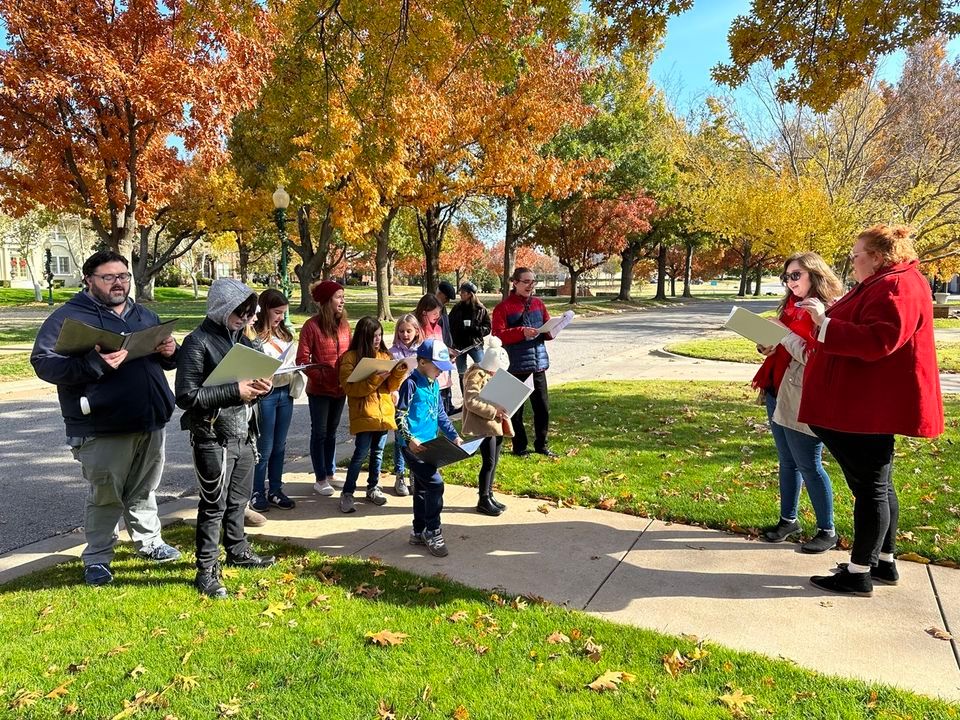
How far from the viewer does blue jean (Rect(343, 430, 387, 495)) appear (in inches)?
213

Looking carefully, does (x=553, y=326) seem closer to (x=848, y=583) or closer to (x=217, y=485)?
(x=848, y=583)

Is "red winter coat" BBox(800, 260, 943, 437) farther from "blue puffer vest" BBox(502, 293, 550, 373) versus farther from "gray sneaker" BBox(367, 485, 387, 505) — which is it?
"gray sneaker" BBox(367, 485, 387, 505)

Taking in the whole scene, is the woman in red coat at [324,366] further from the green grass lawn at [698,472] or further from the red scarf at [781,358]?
the red scarf at [781,358]

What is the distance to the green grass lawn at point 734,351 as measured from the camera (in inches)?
546

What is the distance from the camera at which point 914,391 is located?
347cm

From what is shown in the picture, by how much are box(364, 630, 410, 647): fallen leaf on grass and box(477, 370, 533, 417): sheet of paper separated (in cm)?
162

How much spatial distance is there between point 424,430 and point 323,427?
1.59 m

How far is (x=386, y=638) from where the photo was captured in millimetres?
3344

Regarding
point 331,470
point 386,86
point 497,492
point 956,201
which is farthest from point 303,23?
point 956,201

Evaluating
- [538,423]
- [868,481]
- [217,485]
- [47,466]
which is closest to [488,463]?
[538,423]

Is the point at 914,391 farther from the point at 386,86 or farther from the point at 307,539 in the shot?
the point at 386,86

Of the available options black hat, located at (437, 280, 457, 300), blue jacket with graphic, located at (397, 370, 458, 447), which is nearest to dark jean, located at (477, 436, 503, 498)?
blue jacket with graphic, located at (397, 370, 458, 447)

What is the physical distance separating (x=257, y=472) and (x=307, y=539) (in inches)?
32.9

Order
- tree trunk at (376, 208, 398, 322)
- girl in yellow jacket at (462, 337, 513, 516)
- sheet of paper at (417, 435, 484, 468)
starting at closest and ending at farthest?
1. sheet of paper at (417, 435, 484, 468)
2. girl in yellow jacket at (462, 337, 513, 516)
3. tree trunk at (376, 208, 398, 322)
